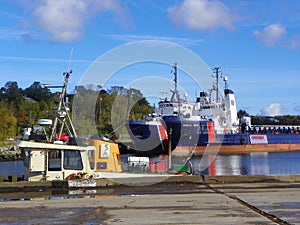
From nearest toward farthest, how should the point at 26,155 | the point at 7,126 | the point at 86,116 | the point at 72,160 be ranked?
1. the point at 26,155
2. the point at 72,160
3. the point at 86,116
4. the point at 7,126

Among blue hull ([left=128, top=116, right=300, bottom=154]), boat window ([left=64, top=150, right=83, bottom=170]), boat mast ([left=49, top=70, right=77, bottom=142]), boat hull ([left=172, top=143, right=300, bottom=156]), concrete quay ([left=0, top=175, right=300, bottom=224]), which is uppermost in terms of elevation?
blue hull ([left=128, top=116, right=300, bottom=154])

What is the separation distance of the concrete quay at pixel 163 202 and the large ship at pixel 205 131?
42.4 meters

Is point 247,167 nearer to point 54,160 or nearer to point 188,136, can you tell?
point 188,136

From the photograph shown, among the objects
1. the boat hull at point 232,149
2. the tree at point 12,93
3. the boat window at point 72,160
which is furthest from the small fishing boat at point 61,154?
the tree at point 12,93

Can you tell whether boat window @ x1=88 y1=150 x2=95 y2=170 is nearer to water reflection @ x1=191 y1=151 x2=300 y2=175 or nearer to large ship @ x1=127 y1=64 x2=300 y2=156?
water reflection @ x1=191 y1=151 x2=300 y2=175

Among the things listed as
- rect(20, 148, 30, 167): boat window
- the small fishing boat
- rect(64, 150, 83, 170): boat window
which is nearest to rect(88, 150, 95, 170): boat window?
the small fishing boat

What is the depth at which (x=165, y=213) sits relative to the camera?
1066 centimetres

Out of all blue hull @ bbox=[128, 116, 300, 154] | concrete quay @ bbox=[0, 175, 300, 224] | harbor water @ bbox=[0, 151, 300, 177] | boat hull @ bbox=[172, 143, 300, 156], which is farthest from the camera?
boat hull @ bbox=[172, 143, 300, 156]

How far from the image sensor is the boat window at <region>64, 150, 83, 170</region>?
1653 centimetres

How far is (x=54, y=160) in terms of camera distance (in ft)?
54.1

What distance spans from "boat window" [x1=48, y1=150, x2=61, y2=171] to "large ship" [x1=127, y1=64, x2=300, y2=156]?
42.5 metres

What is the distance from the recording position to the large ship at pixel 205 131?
66.6 metres

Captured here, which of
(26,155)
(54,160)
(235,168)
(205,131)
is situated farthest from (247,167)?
(26,155)

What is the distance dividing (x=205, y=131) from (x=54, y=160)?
58.0 meters
